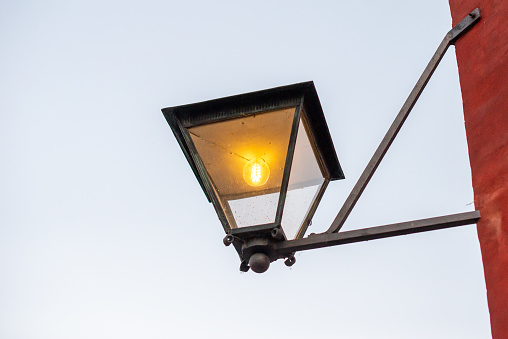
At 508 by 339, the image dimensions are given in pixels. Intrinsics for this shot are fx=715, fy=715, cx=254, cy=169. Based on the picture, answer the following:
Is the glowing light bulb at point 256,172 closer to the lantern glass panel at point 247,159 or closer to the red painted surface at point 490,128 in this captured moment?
the lantern glass panel at point 247,159

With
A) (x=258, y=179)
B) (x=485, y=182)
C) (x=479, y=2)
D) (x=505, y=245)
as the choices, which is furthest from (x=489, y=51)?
(x=258, y=179)

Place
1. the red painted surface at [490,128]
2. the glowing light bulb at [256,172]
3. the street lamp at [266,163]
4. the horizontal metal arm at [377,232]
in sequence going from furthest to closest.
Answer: the glowing light bulb at [256,172] < the street lamp at [266,163] < the horizontal metal arm at [377,232] < the red painted surface at [490,128]

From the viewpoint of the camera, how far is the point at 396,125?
3.57 meters

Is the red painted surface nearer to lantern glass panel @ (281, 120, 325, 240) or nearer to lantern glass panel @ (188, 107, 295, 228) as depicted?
lantern glass panel @ (281, 120, 325, 240)

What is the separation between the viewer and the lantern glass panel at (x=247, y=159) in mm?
3359

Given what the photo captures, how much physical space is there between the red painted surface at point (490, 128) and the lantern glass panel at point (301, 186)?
0.78m

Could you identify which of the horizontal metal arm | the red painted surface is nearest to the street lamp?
the horizontal metal arm

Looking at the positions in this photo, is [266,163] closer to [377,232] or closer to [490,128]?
[377,232]

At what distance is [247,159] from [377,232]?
28.7 inches

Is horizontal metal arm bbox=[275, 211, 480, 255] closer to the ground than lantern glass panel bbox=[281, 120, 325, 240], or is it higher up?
closer to the ground

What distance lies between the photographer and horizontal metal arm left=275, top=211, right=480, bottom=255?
10.1ft

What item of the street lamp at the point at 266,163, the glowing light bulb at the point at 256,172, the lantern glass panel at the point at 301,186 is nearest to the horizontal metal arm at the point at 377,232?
the street lamp at the point at 266,163

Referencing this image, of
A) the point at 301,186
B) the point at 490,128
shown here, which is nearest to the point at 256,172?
the point at 301,186

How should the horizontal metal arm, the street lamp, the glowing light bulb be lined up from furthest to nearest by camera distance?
1. the glowing light bulb
2. the street lamp
3. the horizontal metal arm
